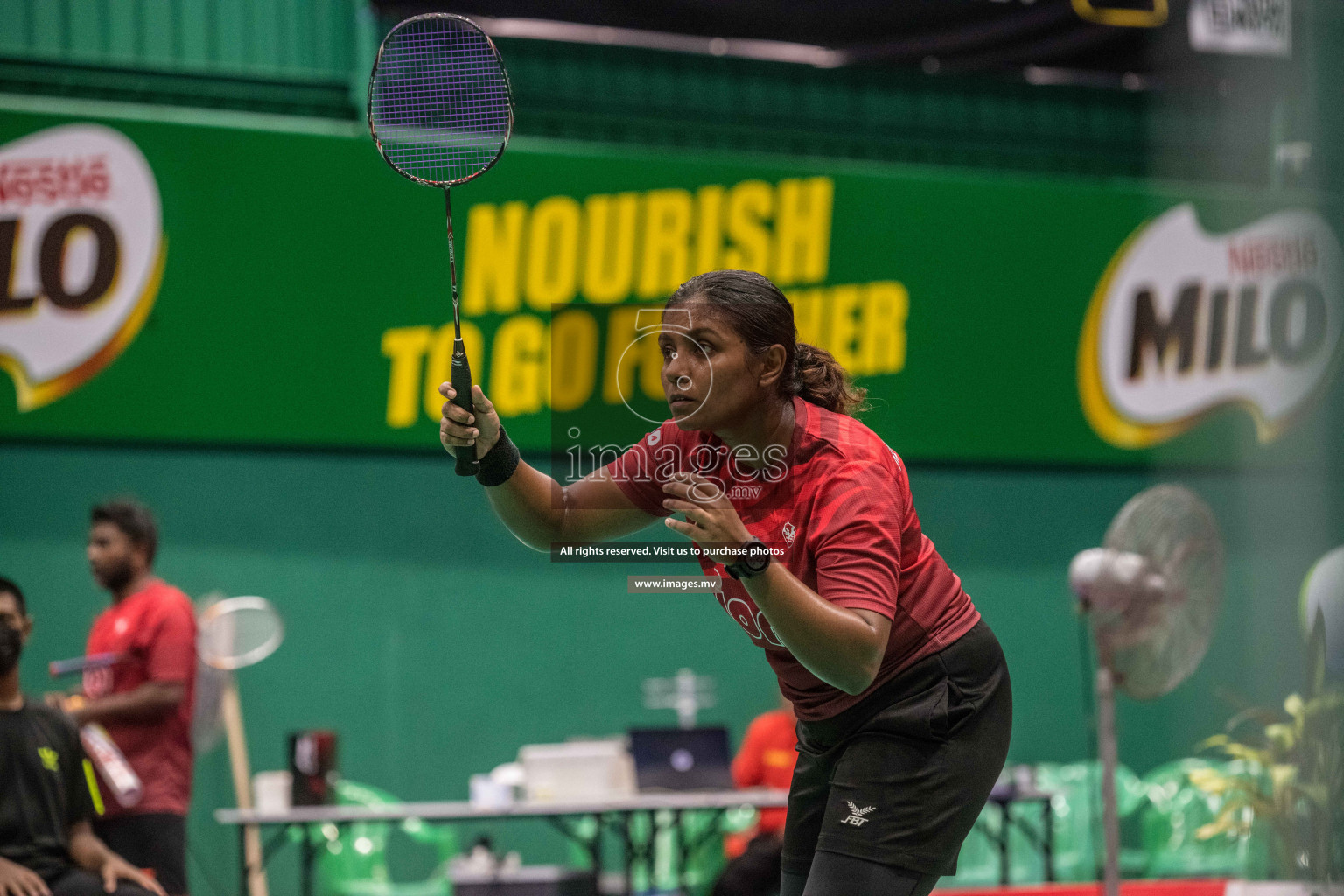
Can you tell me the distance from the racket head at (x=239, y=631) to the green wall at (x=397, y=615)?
59 cm

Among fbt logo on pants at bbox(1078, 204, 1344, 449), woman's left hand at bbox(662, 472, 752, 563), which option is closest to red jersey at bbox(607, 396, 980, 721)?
woman's left hand at bbox(662, 472, 752, 563)

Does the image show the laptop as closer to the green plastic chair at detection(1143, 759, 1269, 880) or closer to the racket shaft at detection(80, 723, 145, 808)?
the green plastic chair at detection(1143, 759, 1269, 880)

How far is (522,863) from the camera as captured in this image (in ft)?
25.4

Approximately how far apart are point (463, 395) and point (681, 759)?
14.4 ft

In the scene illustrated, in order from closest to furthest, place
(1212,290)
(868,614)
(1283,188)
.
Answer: (868,614) < (1283,188) < (1212,290)

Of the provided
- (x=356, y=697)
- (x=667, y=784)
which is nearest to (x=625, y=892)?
(x=667, y=784)

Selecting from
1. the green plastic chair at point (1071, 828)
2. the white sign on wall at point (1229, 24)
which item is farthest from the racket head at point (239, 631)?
the white sign on wall at point (1229, 24)

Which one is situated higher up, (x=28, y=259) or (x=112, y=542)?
(x=28, y=259)

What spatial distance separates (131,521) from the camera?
531cm

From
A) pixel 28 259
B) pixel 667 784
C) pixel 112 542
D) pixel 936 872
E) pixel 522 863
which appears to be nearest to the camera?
pixel 936 872

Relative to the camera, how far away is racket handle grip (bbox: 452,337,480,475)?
97.2 inches

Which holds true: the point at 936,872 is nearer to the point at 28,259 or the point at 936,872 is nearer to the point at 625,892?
the point at 625,892

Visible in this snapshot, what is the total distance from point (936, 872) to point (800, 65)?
23.1 ft

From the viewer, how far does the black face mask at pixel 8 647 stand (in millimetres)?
4117
